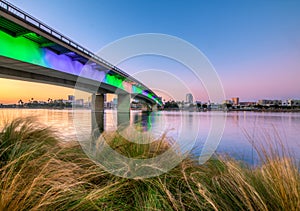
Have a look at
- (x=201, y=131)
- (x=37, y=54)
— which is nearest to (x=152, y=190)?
(x=201, y=131)

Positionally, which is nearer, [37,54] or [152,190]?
[152,190]

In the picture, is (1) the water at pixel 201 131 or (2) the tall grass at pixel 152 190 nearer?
(2) the tall grass at pixel 152 190

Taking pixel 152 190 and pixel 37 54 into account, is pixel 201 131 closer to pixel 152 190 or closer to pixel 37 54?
pixel 152 190

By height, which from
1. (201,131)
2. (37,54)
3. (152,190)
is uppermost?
(37,54)

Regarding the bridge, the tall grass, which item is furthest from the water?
the bridge

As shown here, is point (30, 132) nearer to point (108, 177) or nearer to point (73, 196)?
point (108, 177)

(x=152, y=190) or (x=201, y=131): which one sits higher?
(x=152, y=190)

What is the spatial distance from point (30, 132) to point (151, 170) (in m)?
3.22

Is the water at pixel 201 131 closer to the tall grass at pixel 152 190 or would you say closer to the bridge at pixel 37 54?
the tall grass at pixel 152 190

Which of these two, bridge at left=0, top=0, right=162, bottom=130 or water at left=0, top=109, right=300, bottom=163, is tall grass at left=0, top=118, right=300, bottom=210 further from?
bridge at left=0, top=0, right=162, bottom=130

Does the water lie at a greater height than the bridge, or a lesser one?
lesser

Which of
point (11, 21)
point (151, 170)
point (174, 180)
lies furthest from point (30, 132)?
point (11, 21)

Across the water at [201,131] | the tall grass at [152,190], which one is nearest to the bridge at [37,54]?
the water at [201,131]

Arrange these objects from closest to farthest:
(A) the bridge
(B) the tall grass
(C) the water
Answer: (B) the tall grass
(C) the water
(A) the bridge
